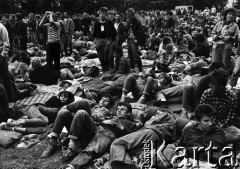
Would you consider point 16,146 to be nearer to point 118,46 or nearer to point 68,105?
point 68,105

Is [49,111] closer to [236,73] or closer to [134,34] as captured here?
[236,73]

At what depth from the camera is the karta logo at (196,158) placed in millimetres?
3545

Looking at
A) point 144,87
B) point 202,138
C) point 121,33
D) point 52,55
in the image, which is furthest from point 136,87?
point 52,55

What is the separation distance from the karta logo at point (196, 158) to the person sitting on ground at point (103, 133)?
777 mm

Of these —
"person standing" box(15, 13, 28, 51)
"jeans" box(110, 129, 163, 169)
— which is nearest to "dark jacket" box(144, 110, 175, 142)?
"jeans" box(110, 129, 163, 169)

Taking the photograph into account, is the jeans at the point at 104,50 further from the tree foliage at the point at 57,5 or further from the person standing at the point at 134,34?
the tree foliage at the point at 57,5

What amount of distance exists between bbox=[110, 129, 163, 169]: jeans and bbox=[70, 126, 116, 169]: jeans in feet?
1.01

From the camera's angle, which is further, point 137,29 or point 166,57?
point 166,57

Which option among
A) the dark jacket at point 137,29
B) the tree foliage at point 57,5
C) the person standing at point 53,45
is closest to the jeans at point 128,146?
the dark jacket at point 137,29

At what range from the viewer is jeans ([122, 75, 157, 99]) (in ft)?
20.3

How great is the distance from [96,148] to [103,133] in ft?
0.90

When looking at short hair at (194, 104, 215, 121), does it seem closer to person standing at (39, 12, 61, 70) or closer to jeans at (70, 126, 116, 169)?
jeans at (70, 126, 116, 169)

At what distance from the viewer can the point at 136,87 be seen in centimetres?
639

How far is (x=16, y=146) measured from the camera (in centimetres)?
471
